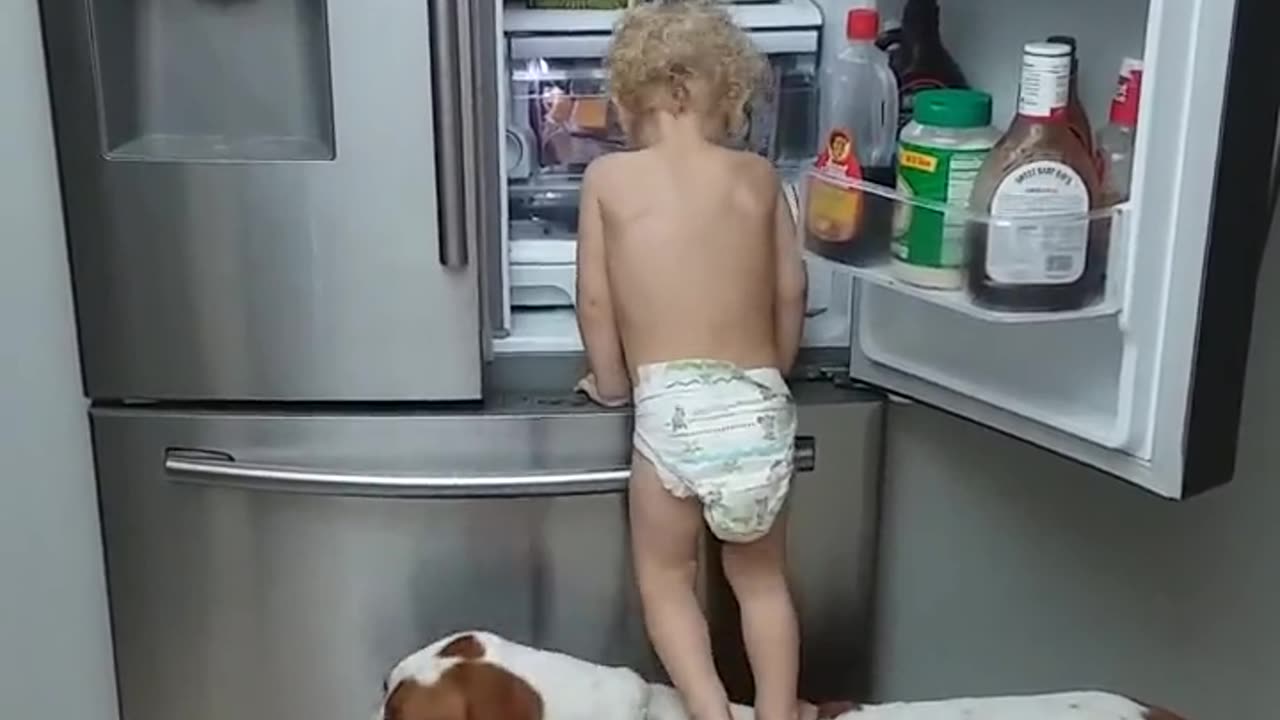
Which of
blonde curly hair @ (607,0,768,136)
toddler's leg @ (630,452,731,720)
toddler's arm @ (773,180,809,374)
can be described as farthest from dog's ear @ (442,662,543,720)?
blonde curly hair @ (607,0,768,136)

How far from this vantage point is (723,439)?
1.25 metres

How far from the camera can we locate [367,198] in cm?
128

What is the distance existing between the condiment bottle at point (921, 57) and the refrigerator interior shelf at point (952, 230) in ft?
0.47

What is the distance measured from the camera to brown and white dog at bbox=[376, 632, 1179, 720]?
3.99 ft

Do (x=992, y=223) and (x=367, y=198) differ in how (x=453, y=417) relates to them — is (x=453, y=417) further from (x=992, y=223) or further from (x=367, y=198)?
(x=992, y=223)

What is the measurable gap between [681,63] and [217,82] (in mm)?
395

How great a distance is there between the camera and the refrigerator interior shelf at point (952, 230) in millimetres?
1080

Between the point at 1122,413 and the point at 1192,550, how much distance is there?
1.01ft

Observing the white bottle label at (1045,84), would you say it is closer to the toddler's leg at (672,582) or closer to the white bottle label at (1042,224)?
the white bottle label at (1042,224)

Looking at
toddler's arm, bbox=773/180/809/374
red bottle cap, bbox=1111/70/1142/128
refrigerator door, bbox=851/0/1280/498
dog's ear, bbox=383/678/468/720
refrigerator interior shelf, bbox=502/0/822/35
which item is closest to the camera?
refrigerator door, bbox=851/0/1280/498

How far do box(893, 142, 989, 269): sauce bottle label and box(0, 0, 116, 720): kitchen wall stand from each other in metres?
0.71

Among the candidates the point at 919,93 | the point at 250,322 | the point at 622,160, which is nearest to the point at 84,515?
the point at 250,322

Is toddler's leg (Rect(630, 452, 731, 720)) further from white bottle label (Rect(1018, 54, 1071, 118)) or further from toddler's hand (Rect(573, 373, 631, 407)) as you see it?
white bottle label (Rect(1018, 54, 1071, 118))

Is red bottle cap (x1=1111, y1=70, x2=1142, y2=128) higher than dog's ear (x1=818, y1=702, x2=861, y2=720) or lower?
higher
